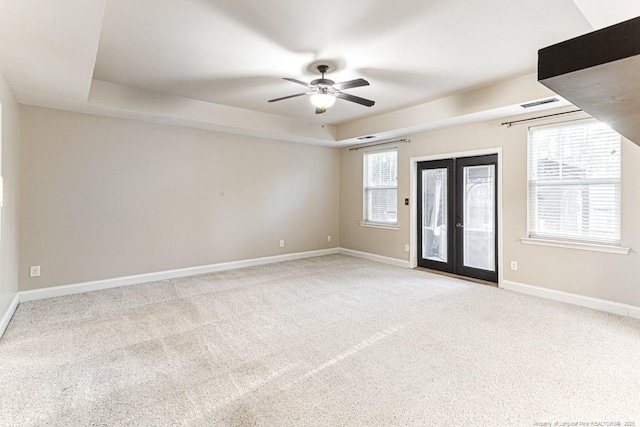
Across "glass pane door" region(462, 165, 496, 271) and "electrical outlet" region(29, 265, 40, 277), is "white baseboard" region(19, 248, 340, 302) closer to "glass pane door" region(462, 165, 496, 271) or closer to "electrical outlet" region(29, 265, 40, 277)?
"electrical outlet" region(29, 265, 40, 277)

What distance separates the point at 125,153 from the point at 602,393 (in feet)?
19.1

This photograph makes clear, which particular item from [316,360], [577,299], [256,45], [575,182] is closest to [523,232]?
[575,182]

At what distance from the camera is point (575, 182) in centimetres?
409

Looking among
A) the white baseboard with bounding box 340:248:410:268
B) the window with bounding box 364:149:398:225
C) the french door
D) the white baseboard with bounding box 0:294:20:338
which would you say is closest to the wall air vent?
the french door

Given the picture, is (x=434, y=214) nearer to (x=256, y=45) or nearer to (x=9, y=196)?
(x=256, y=45)

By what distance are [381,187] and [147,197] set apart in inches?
167

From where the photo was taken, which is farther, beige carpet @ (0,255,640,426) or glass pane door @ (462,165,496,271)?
glass pane door @ (462,165,496,271)

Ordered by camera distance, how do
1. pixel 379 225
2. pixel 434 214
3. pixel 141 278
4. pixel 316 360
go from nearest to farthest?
1. pixel 316 360
2. pixel 141 278
3. pixel 434 214
4. pixel 379 225

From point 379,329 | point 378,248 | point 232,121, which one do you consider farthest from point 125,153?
point 378,248

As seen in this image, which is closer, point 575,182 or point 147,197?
point 575,182

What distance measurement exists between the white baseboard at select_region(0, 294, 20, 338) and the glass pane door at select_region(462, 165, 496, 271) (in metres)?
5.87

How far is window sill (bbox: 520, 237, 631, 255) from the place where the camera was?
12.3 ft

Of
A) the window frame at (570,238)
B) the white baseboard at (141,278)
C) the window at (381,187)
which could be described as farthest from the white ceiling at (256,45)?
the white baseboard at (141,278)

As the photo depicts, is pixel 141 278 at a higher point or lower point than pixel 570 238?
lower
